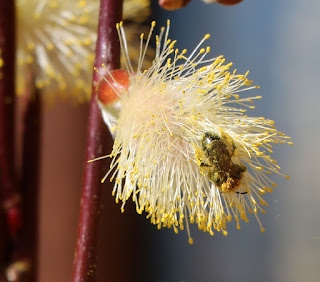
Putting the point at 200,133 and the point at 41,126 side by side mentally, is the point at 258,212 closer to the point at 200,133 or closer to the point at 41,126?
the point at 200,133

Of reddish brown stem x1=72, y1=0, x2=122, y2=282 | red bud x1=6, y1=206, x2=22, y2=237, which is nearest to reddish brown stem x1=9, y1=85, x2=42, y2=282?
red bud x1=6, y1=206, x2=22, y2=237

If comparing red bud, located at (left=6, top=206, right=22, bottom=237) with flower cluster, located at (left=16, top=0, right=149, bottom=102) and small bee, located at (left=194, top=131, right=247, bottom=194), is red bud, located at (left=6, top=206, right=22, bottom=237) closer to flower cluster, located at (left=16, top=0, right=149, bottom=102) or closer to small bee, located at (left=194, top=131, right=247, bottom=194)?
flower cluster, located at (left=16, top=0, right=149, bottom=102)

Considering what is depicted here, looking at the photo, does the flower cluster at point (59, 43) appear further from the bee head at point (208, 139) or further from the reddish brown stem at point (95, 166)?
the bee head at point (208, 139)

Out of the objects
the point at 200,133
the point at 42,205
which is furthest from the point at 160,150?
the point at 42,205

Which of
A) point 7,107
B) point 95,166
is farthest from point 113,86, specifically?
point 7,107

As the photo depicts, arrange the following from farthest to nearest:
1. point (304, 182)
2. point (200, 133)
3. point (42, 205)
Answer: point (42, 205)
point (304, 182)
point (200, 133)

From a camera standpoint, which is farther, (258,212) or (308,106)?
(308,106)

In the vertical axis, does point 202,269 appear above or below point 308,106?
below

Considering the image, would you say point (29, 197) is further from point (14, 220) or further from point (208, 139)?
point (208, 139)
